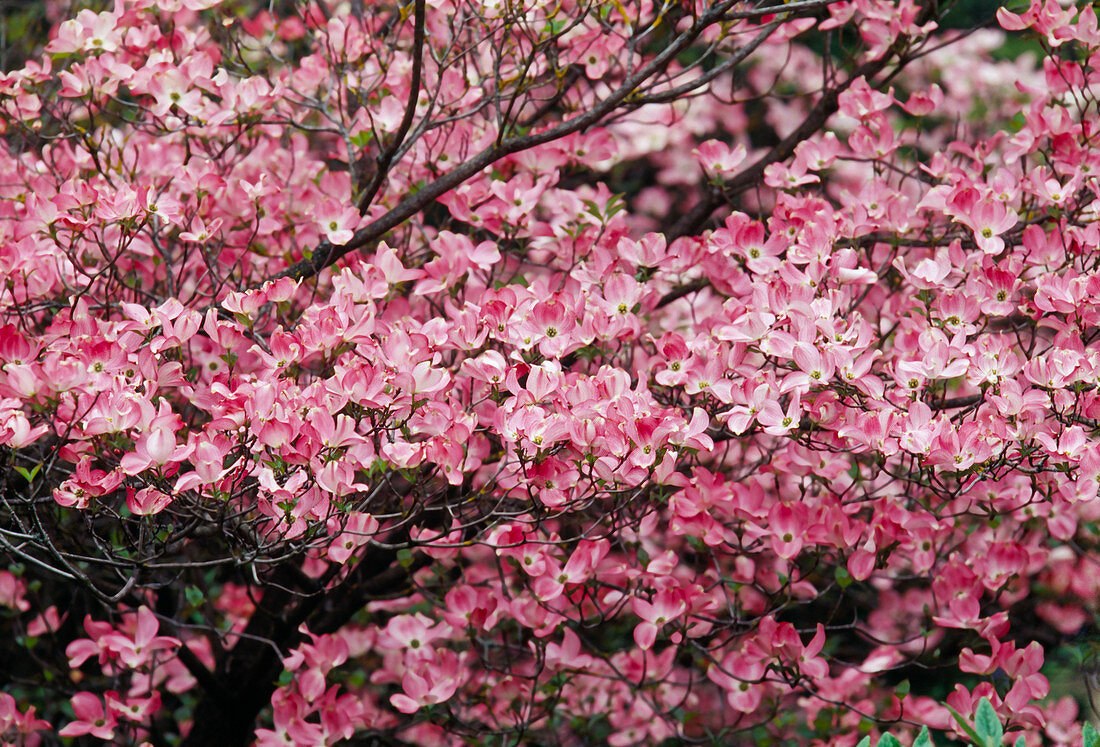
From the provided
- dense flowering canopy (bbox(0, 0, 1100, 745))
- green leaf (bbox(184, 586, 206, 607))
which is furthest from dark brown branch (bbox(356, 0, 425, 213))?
green leaf (bbox(184, 586, 206, 607))

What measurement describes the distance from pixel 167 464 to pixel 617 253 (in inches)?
43.8

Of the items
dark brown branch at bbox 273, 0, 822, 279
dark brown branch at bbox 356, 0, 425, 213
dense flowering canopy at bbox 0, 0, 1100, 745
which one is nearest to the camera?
dense flowering canopy at bbox 0, 0, 1100, 745

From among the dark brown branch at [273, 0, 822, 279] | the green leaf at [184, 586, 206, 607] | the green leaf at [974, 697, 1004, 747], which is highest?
the dark brown branch at [273, 0, 822, 279]

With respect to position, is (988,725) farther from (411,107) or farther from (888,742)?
(411,107)

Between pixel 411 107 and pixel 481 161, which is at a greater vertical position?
pixel 411 107

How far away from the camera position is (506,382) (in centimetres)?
183

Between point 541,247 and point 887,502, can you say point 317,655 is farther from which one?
point 887,502

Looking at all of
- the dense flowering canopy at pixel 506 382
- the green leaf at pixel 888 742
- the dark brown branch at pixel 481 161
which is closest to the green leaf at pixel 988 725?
the green leaf at pixel 888 742

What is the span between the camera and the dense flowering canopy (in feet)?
5.86

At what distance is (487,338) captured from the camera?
1985 millimetres

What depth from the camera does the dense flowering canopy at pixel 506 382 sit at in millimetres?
1785

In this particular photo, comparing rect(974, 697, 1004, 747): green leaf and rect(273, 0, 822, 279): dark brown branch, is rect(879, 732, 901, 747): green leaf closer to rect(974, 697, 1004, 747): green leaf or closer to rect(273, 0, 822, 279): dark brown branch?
rect(974, 697, 1004, 747): green leaf

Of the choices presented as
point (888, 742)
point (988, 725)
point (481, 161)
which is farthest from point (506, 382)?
point (988, 725)

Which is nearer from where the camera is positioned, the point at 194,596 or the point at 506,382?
the point at 506,382
